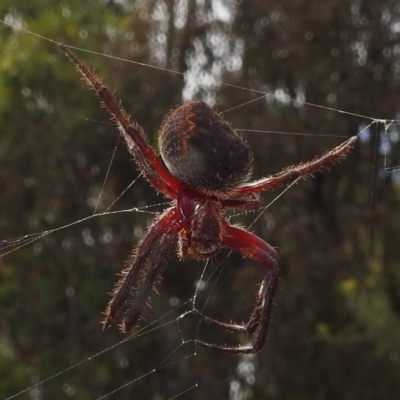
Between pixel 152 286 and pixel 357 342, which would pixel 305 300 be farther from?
pixel 152 286

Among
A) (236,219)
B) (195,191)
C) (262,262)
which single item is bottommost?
(236,219)

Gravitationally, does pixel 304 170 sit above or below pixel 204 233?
above

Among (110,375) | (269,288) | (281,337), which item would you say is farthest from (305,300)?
(269,288)

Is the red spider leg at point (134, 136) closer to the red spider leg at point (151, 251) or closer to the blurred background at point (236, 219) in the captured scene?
the red spider leg at point (151, 251)

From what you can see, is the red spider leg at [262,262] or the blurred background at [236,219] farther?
the blurred background at [236,219]

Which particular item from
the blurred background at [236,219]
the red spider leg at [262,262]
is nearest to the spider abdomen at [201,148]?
the red spider leg at [262,262]

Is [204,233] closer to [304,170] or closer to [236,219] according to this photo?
[304,170]

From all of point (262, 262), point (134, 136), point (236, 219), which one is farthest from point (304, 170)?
point (236, 219)
